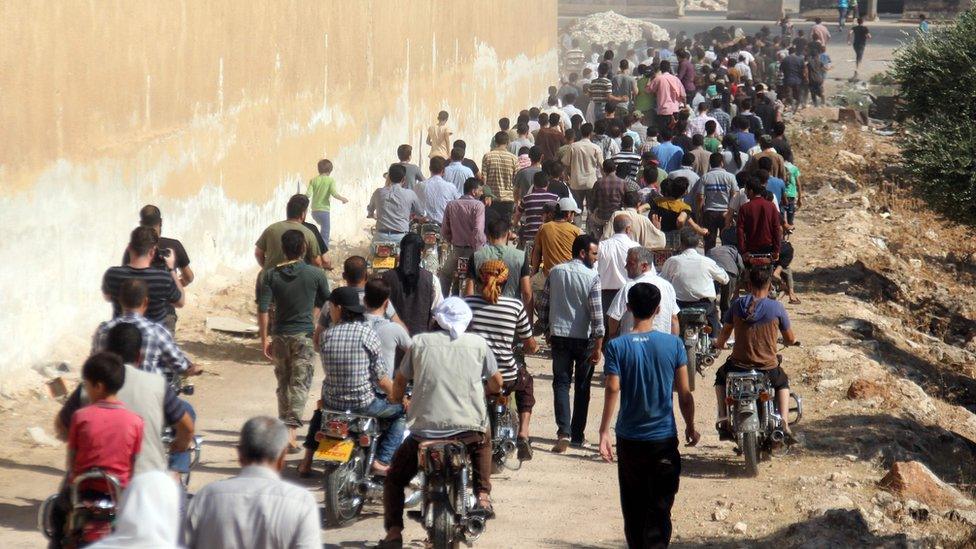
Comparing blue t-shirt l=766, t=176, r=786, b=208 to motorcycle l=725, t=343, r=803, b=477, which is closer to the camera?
motorcycle l=725, t=343, r=803, b=477

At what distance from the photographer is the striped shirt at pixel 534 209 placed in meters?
15.2

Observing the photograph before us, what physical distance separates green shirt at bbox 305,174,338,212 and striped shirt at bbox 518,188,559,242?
258 centimetres

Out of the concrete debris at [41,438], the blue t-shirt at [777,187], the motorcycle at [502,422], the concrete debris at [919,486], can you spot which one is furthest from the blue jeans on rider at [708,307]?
the concrete debris at [41,438]

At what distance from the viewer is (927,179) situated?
19250mm

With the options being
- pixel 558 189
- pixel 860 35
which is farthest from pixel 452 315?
pixel 860 35

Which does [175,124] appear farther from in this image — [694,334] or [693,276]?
[694,334]

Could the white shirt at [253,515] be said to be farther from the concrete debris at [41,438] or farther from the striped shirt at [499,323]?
the concrete debris at [41,438]

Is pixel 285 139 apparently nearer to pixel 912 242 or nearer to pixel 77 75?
pixel 77 75

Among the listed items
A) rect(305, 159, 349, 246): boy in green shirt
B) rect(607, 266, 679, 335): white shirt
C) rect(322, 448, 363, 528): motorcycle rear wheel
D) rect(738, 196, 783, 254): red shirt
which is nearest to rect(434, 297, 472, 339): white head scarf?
rect(322, 448, 363, 528): motorcycle rear wheel

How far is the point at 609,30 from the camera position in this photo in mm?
47875

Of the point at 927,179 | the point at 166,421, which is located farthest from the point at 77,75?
the point at 927,179

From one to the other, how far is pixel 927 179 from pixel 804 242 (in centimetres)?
450

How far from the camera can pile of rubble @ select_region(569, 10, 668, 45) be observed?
155ft

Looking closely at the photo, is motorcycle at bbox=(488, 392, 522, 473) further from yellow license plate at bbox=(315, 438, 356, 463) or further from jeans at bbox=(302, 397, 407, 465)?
yellow license plate at bbox=(315, 438, 356, 463)
